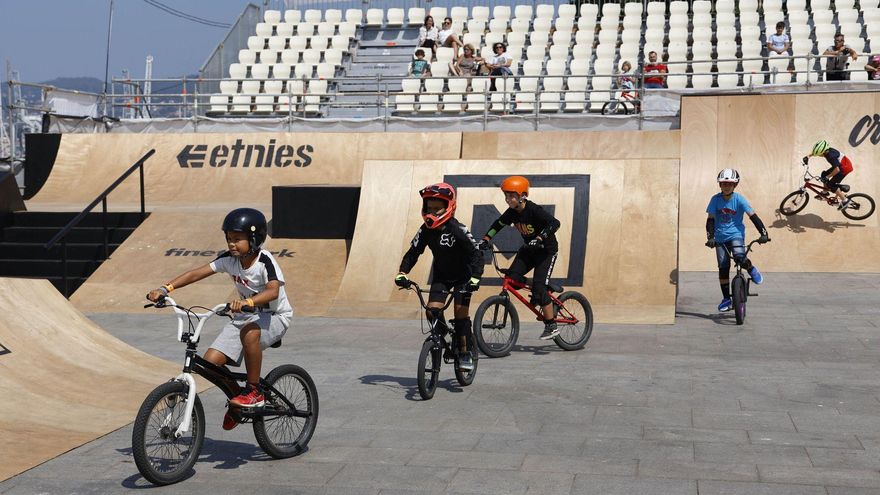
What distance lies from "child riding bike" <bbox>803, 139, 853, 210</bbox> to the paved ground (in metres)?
5.83

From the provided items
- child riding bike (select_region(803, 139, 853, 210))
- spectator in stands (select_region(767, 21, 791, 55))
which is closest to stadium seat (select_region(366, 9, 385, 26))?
spectator in stands (select_region(767, 21, 791, 55))

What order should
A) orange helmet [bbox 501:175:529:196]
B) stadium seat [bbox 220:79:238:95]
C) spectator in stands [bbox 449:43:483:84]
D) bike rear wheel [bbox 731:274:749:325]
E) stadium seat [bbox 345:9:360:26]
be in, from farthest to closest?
stadium seat [bbox 345:9:360:26] → stadium seat [bbox 220:79:238:95] → spectator in stands [bbox 449:43:483:84] → bike rear wheel [bbox 731:274:749:325] → orange helmet [bbox 501:175:529:196]

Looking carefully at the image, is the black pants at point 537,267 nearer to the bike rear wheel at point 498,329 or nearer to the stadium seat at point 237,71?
the bike rear wheel at point 498,329

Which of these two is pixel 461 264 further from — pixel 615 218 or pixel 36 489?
pixel 615 218

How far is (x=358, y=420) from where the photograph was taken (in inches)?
309

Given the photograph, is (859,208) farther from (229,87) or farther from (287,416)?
(229,87)

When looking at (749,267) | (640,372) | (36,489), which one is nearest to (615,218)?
(749,267)

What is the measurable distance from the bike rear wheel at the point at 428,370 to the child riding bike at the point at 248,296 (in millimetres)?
1910

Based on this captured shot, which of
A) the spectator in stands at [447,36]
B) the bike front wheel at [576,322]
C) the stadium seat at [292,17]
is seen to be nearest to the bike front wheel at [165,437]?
the bike front wheel at [576,322]

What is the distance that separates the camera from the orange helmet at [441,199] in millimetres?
8586

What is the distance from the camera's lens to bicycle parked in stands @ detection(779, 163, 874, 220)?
1767cm

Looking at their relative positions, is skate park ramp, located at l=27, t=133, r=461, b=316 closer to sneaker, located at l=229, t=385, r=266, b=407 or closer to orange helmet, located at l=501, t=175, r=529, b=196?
orange helmet, located at l=501, t=175, r=529, b=196

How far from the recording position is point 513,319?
10.7 meters

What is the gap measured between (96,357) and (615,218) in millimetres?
7603
